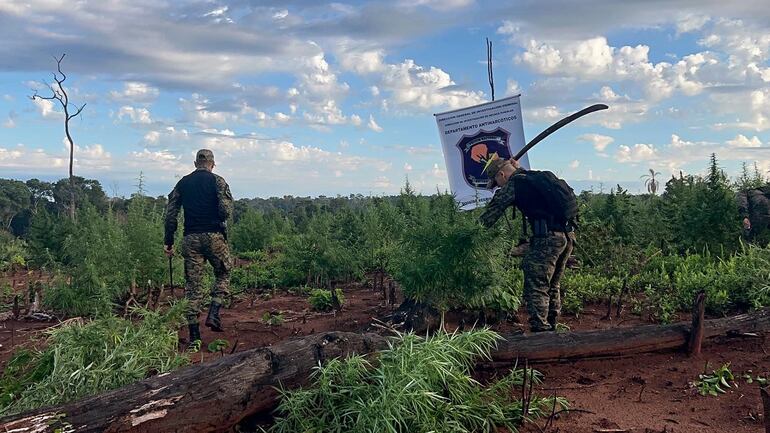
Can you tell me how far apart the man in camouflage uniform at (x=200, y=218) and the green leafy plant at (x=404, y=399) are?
10.5 feet

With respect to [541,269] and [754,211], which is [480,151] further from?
[754,211]

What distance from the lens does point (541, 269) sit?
6250 mm

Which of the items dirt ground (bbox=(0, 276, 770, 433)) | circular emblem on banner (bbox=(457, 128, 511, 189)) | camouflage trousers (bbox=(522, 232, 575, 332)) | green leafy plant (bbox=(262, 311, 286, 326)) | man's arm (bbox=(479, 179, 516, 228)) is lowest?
dirt ground (bbox=(0, 276, 770, 433))

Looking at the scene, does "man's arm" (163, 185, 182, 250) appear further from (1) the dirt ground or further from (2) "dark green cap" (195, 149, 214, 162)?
(1) the dirt ground

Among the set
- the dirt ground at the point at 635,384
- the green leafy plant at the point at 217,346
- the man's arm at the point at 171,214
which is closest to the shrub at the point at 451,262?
the dirt ground at the point at 635,384

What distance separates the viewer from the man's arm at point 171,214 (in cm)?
698

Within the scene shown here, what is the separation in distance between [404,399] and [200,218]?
4044mm

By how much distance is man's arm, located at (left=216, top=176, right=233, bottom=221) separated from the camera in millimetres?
7008

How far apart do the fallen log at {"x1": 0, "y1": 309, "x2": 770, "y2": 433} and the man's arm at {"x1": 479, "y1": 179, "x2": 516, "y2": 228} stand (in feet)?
4.43

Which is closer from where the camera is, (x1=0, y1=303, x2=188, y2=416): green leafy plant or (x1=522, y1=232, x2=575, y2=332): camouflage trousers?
(x1=0, y1=303, x2=188, y2=416): green leafy plant

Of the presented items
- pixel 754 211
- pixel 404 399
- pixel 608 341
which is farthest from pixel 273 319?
pixel 754 211

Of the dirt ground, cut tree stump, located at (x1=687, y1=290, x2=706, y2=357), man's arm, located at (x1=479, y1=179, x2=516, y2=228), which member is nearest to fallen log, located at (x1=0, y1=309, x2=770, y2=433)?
the dirt ground

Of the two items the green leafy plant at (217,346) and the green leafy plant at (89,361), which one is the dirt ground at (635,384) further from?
the green leafy plant at (89,361)

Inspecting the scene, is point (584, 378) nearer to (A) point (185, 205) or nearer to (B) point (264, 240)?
(A) point (185, 205)
